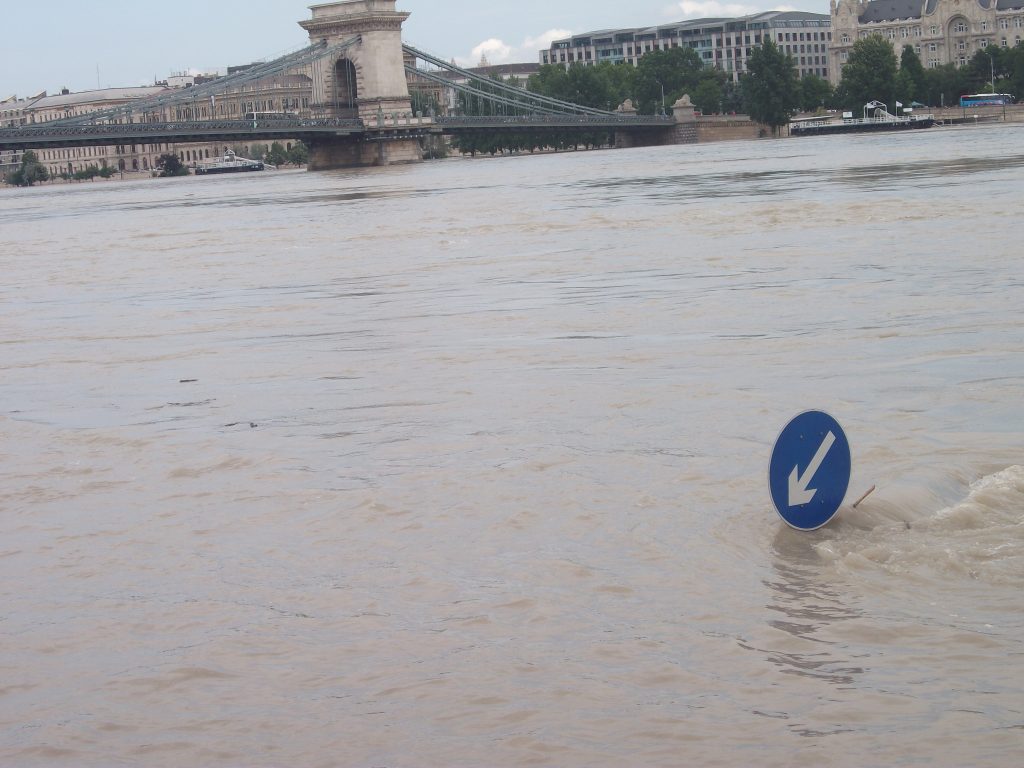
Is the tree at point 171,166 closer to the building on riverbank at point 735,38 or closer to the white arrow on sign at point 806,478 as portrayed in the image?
the building on riverbank at point 735,38

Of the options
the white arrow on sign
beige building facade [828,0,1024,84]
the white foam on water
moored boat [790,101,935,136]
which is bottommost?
the white foam on water

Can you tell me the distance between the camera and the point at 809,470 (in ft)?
18.0

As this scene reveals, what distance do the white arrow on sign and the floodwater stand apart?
7.0 inches

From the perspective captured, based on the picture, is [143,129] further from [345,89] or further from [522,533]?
[522,533]

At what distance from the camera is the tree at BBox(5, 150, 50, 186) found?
133 meters

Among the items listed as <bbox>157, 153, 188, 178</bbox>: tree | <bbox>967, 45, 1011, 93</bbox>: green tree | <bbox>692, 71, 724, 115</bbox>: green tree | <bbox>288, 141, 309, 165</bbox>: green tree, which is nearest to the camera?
<bbox>967, 45, 1011, 93</bbox>: green tree

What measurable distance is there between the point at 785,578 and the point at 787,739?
131 centimetres

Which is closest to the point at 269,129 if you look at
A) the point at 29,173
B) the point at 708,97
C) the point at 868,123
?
the point at 868,123

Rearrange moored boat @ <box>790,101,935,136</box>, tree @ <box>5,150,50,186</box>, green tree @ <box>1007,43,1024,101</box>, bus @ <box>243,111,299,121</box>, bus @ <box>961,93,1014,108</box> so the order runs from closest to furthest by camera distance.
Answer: bus @ <box>243,111,299,121</box>, moored boat @ <box>790,101,935,136</box>, bus @ <box>961,93,1014,108</box>, green tree @ <box>1007,43,1024,101</box>, tree @ <box>5,150,50,186</box>

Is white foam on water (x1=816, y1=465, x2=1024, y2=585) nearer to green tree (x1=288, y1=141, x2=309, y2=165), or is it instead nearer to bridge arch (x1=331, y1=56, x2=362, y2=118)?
bridge arch (x1=331, y1=56, x2=362, y2=118)

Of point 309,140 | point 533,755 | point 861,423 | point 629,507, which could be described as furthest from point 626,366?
point 309,140

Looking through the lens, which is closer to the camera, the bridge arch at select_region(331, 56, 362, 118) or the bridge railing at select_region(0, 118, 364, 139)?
the bridge railing at select_region(0, 118, 364, 139)

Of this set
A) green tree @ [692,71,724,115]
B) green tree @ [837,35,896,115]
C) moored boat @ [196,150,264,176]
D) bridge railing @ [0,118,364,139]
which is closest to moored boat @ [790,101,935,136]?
green tree @ [837,35,896,115]

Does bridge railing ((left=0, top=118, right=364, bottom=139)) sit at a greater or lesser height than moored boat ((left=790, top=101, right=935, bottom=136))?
greater
